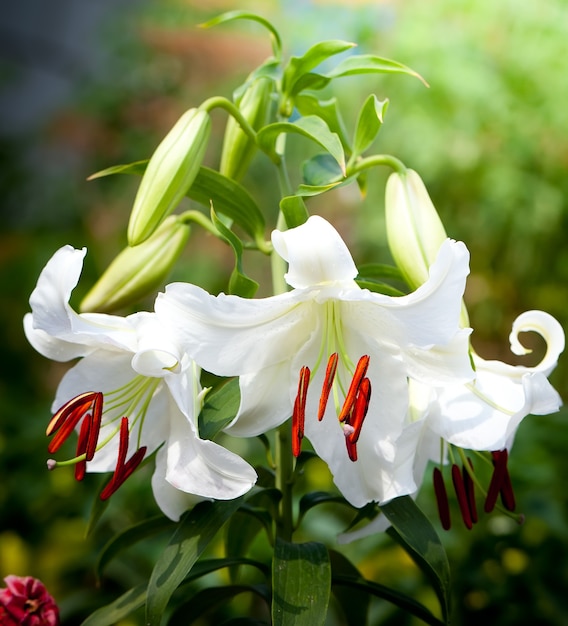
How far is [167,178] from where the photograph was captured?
59cm

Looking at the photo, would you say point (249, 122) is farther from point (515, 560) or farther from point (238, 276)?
point (515, 560)

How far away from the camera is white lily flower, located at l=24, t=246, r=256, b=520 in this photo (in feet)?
1.71

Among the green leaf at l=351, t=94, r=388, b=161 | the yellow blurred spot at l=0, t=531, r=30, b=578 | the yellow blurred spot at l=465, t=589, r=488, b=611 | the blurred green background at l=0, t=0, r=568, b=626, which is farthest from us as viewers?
the blurred green background at l=0, t=0, r=568, b=626

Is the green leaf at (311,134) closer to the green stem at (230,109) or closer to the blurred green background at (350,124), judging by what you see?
the green stem at (230,109)

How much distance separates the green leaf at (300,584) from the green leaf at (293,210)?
24 cm

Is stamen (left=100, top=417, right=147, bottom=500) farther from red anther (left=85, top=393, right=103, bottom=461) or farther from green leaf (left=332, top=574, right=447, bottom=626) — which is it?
green leaf (left=332, top=574, right=447, bottom=626)

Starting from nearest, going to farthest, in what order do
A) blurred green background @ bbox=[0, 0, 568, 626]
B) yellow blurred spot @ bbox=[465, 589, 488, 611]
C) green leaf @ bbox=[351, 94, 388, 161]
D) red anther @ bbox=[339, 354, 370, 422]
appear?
red anther @ bbox=[339, 354, 370, 422] < green leaf @ bbox=[351, 94, 388, 161] < yellow blurred spot @ bbox=[465, 589, 488, 611] < blurred green background @ bbox=[0, 0, 568, 626]

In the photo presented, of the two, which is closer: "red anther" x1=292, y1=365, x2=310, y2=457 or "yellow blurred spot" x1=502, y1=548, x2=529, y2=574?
"red anther" x1=292, y1=365, x2=310, y2=457

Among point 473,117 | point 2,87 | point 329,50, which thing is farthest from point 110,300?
point 2,87

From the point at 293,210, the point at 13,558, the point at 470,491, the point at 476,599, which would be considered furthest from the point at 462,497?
the point at 13,558

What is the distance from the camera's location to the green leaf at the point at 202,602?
667 mm

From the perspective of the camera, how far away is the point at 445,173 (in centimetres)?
277

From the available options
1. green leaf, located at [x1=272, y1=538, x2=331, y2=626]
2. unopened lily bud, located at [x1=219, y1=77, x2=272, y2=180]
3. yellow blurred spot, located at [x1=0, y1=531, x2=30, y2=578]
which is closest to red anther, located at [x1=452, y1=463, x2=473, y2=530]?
green leaf, located at [x1=272, y1=538, x2=331, y2=626]

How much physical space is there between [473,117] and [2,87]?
6.34ft
